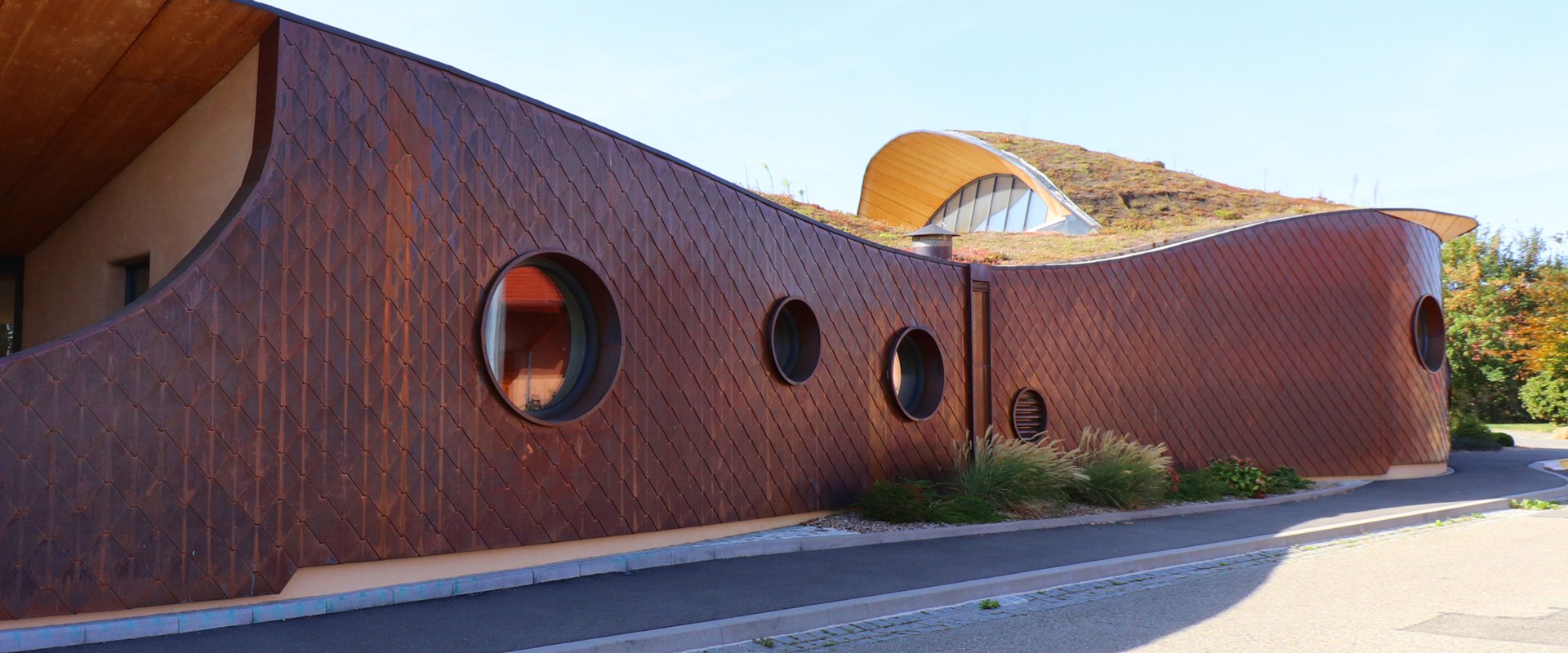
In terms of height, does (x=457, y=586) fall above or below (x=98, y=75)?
below

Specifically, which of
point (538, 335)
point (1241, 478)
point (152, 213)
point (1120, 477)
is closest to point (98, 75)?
point (152, 213)

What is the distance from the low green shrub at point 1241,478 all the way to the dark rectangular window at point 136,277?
1310cm

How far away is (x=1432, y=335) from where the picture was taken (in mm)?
20312

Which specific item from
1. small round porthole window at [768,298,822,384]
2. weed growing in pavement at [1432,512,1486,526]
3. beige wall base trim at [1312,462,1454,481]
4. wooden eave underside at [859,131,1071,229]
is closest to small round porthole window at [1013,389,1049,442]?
small round porthole window at [768,298,822,384]

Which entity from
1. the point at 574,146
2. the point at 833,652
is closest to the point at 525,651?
the point at 833,652

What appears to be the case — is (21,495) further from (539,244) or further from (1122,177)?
(1122,177)

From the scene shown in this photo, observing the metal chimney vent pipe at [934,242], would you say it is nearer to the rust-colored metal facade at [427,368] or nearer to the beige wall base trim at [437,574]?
the rust-colored metal facade at [427,368]

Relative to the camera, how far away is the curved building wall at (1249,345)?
14617mm

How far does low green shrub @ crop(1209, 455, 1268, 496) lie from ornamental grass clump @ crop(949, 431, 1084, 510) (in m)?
3.42

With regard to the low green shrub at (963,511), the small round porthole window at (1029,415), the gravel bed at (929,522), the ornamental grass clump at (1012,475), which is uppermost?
the small round porthole window at (1029,415)

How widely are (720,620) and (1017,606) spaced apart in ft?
7.49

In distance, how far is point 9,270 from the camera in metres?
12.5

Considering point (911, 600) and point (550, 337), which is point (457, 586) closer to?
point (550, 337)

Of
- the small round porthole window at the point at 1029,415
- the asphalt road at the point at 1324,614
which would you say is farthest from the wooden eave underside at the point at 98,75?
the small round porthole window at the point at 1029,415
